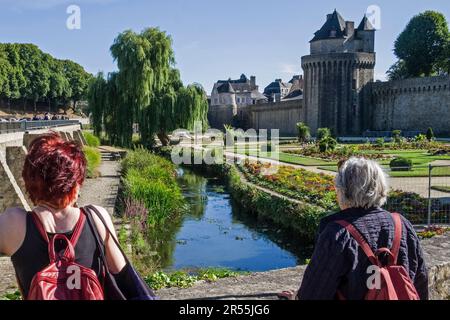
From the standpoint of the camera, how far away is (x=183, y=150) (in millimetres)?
30328

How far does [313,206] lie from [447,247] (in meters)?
6.78

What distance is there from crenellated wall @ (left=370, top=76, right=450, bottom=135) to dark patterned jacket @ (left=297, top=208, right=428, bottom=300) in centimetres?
4521

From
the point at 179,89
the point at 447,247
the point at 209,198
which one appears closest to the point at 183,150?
the point at 179,89

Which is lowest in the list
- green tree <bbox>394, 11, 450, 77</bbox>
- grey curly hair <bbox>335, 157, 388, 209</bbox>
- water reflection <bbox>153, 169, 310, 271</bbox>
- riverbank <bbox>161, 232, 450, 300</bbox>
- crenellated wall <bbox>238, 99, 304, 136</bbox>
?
water reflection <bbox>153, 169, 310, 271</bbox>

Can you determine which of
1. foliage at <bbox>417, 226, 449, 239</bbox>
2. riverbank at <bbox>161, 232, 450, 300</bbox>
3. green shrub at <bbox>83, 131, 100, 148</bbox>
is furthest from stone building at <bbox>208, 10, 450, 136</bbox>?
riverbank at <bbox>161, 232, 450, 300</bbox>

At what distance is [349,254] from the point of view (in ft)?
7.57

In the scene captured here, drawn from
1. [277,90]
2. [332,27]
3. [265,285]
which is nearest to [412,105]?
[332,27]

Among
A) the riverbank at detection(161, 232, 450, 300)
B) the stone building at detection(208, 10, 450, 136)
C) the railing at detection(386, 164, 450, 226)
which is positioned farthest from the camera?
the stone building at detection(208, 10, 450, 136)

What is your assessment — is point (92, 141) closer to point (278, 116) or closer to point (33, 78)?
point (278, 116)

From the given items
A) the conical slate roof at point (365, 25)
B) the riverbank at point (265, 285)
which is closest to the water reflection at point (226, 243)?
the riverbank at point (265, 285)

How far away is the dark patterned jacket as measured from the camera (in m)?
2.31

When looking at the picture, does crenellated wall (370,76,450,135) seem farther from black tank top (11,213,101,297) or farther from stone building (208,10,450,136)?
black tank top (11,213,101,297)

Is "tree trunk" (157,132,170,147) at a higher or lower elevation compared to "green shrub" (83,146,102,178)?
higher

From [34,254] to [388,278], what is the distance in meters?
1.53
